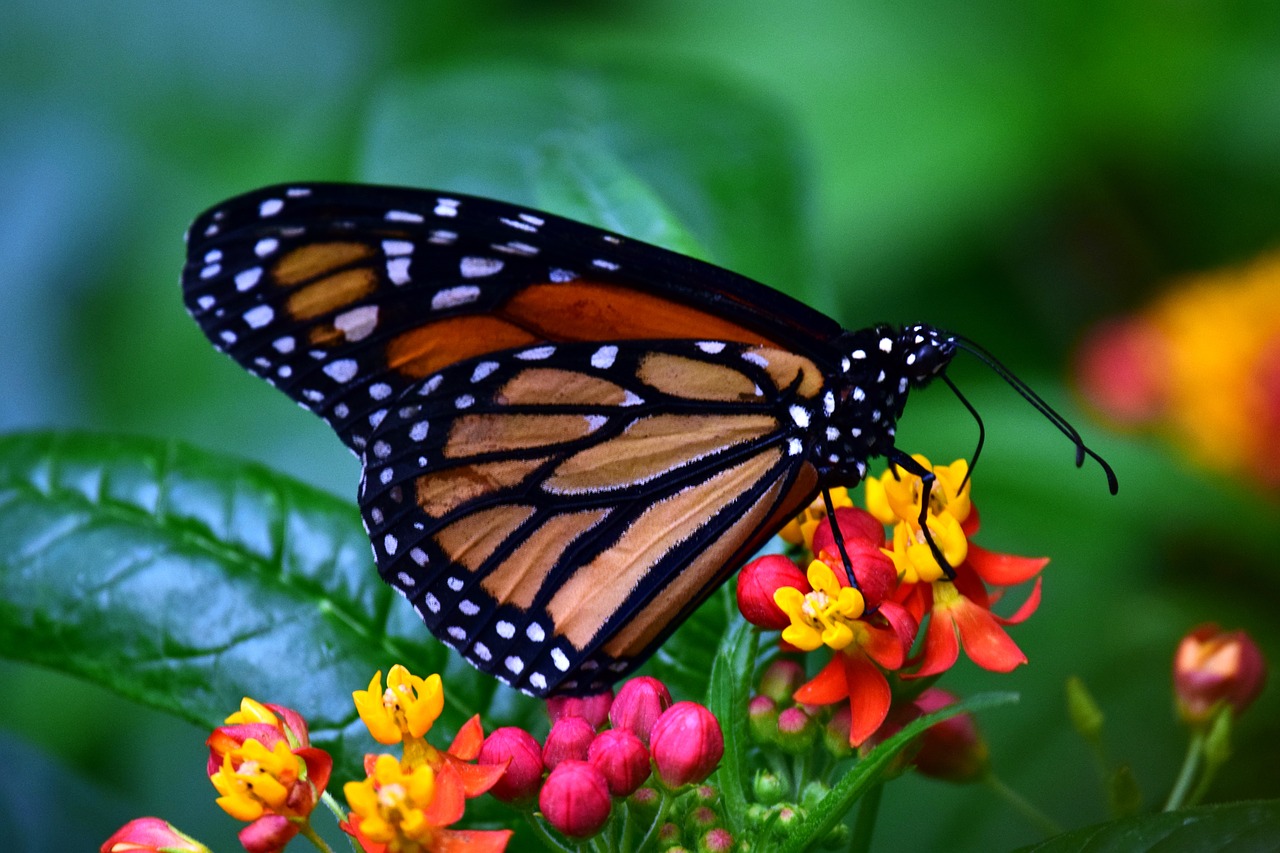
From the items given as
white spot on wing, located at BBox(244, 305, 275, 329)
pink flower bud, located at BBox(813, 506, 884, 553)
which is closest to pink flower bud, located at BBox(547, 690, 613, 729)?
pink flower bud, located at BBox(813, 506, 884, 553)

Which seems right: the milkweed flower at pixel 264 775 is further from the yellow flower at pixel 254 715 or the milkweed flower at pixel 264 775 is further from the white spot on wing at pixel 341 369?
the white spot on wing at pixel 341 369

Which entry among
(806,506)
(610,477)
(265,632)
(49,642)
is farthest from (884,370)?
(49,642)

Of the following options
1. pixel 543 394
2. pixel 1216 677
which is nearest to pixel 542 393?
pixel 543 394

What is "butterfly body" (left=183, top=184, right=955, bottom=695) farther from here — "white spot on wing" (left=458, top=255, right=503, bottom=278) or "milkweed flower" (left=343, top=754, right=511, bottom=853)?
"milkweed flower" (left=343, top=754, right=511, bottom=853)

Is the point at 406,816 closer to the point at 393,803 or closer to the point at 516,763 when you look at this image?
the point at 393,803

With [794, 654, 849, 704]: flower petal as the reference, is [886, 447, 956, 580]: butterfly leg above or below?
above

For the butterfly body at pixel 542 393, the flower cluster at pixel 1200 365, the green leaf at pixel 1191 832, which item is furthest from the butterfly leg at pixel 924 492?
the flower cluster at pixel 1200 365
